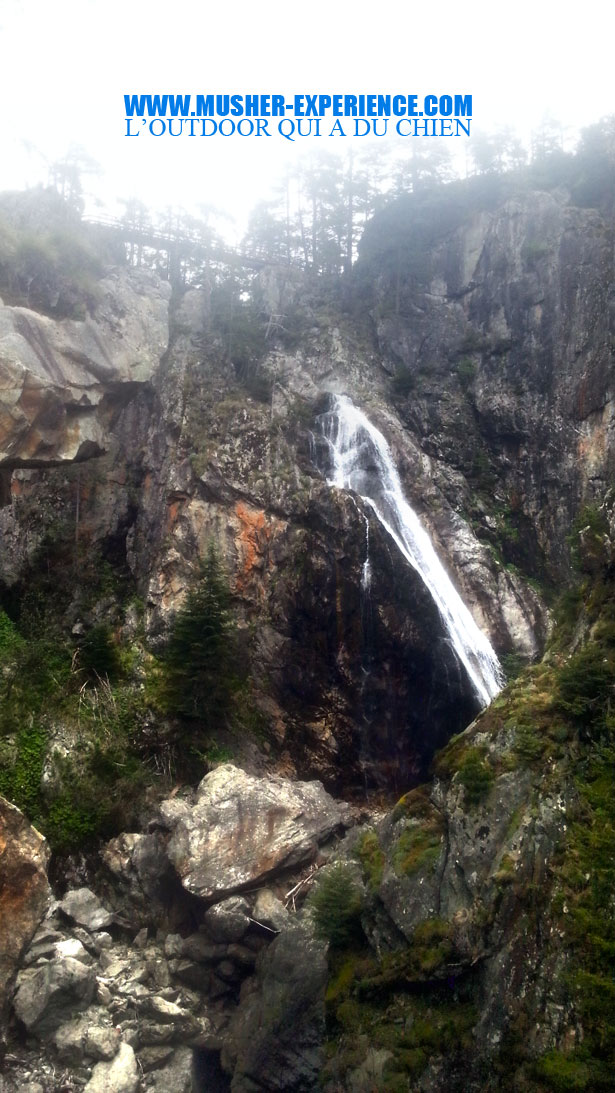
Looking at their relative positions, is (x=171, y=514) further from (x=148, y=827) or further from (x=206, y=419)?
(x=148, y=827)

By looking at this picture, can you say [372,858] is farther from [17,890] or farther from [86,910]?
[86,910]

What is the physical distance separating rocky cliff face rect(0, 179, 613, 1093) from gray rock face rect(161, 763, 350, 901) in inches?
2.3

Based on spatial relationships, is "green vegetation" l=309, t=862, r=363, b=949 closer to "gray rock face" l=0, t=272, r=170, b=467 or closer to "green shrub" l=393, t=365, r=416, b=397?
"gray rock face" l=0, t=272, r=170, b=467

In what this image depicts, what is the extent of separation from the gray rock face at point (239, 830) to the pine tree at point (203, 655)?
79.5 inches

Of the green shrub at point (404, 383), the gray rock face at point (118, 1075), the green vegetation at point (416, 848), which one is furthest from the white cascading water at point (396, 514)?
the gray rock face at point (118, 1075)

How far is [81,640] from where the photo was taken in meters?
18.6

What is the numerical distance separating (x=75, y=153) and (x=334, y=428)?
60.6 ft

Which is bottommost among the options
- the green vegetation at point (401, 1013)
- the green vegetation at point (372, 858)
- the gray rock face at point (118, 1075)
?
the gray rock face at point (118, 1075)

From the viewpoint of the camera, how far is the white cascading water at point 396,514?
18.3 metres

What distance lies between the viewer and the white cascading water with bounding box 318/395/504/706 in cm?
1834

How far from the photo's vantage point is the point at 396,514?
70.0ft

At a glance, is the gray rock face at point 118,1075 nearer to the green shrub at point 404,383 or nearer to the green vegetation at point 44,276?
the green vegetation at point 44,276

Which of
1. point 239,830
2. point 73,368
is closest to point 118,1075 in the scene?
point 239,830

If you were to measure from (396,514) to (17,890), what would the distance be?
1424 centimetres
